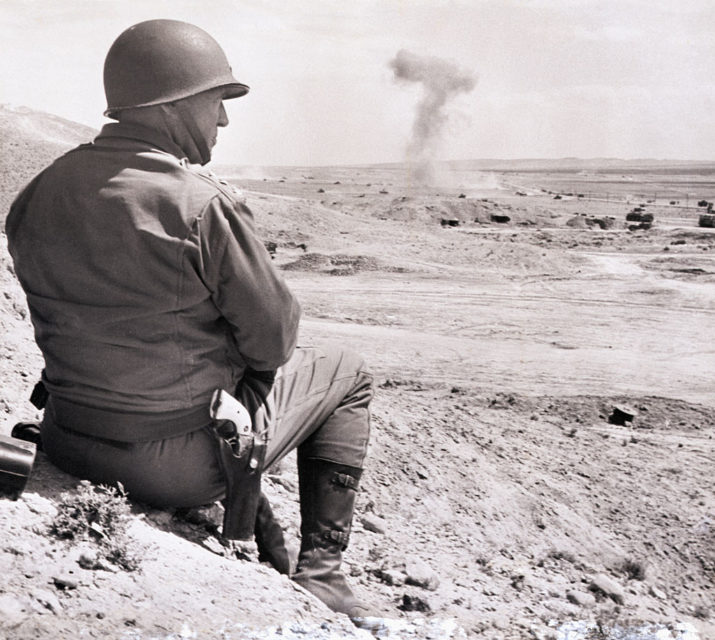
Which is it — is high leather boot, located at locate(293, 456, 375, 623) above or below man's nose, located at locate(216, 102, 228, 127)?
below

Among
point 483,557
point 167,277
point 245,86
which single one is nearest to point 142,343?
point 167,277

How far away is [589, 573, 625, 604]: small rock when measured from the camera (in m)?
4.73

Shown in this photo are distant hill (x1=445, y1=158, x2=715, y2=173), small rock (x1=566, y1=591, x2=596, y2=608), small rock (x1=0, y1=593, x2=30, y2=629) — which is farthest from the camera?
distant hill (x1=445, y1=158, x2=715, y2=173)

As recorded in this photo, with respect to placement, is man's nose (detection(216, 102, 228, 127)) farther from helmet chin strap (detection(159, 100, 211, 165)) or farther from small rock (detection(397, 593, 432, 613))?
small rock (detection(397, 593, 432, 613))

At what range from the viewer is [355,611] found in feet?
10.7

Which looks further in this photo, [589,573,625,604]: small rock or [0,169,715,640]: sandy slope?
[589,573,625,604]: small rock

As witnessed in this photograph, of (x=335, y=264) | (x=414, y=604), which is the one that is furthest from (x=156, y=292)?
(x=335, y=264)

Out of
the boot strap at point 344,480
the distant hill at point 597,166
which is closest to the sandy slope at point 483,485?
the boot strap at point 344,480

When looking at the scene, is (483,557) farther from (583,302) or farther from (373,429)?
(583,302)

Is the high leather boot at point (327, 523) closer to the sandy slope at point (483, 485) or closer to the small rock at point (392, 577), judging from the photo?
the sandy slope at point (483, 485)

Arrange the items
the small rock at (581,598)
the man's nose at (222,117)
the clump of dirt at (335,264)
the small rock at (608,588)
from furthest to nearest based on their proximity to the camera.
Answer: the clump of dirt at (335,264) → the small rock at (608,588) → the small rock at (581,598) → the man's nose at (222,117)

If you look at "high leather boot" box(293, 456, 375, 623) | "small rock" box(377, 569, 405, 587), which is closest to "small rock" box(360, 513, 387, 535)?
"small rock" box(377, 569, 405, 587)

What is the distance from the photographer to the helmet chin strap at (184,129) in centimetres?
292

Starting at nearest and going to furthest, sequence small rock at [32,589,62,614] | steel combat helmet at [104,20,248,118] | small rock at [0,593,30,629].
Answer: small rock at [0,593,30,629]
small rock at [32,589,62,614]
steel combat helmet at [104,20,248,118]
